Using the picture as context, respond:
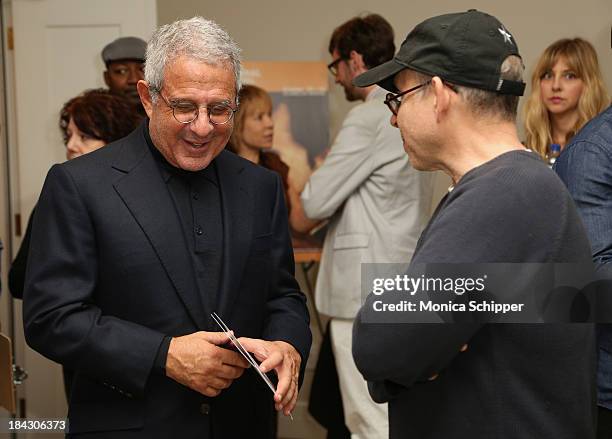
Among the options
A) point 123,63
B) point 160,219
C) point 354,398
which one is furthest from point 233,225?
point 123,63

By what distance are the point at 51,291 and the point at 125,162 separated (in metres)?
0.33

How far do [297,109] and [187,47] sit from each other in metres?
2.52

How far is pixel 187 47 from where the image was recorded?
5.35 feet

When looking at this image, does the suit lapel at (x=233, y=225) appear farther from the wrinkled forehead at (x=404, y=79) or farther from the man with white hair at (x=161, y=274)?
the wrinkled forehead at (x=404, y=79)

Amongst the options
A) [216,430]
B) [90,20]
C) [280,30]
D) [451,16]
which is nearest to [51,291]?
[216,430]

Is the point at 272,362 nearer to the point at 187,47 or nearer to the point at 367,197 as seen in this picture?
the point at 187,47

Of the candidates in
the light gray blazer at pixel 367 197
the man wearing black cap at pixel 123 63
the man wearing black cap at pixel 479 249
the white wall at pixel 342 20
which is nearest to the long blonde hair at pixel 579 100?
the light gray blazer at pixel 367 197

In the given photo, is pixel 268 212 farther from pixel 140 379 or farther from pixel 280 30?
pixel 280 30

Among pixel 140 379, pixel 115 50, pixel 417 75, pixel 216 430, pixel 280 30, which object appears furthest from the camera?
pixel 280 30

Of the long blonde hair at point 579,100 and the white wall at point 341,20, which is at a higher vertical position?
the white wall at point 341,20

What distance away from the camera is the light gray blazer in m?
3.33

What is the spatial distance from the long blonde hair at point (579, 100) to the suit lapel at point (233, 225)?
202cm

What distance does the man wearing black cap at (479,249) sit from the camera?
1.24 metres

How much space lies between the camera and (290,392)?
1.62 metres
